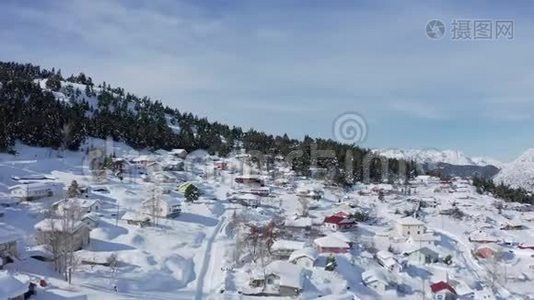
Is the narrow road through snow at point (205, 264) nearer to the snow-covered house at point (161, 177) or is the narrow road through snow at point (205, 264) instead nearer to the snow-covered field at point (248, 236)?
the snow-covered field at point (248, 236)

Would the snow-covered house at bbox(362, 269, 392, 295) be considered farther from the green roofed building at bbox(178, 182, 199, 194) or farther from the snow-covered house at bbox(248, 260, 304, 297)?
the green roofed building at bbox(178, 182, 199, 194)

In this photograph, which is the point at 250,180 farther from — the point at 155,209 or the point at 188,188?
the point at 155,209

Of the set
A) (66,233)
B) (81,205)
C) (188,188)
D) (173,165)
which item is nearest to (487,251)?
(188,188)

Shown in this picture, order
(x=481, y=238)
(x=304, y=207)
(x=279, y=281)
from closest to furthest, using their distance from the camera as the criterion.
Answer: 1. (x=279, y=281)
2. (x=481, y=238)
3. (x=304, y=207)

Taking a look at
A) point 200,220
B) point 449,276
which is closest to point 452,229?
point 449,276

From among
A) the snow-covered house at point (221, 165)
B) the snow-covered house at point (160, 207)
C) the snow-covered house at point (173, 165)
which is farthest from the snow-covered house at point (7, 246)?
the snow-covered house at point (221, 165)

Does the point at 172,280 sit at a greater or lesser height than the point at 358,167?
lesser

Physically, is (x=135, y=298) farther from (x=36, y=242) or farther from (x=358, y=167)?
(x=358, y=167)
